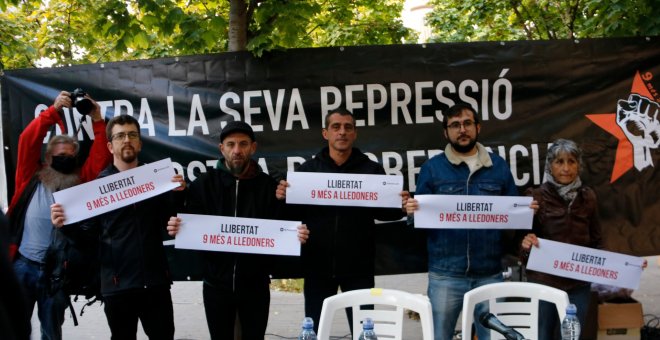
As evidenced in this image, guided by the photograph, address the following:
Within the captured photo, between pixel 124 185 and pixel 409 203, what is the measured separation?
1.90 metres

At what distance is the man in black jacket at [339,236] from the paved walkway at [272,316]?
232 centimetres

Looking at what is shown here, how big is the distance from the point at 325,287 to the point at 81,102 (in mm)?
2314

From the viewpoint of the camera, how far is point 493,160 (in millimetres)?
4684

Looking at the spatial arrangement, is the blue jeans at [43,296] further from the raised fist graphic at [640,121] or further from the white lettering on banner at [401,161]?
the raised fist graphic at [640,121]

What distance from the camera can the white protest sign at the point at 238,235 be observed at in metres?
4.48

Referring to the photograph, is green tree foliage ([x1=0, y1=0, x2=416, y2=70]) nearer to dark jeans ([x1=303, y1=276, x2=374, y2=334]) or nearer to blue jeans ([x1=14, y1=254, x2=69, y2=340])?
dark jeans ([x1=303, y1=276, x2=374, y2=334])

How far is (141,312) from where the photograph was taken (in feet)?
14.8

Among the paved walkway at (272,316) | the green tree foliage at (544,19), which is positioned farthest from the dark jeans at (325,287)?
the green tree foliage at (544,19)

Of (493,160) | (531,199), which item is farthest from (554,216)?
(493,160)

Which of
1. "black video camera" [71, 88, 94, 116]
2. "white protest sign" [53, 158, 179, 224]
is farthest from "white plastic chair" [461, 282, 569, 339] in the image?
"black video camera" [71, 88, 94, 116]

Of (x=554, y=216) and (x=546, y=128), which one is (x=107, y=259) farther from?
(x=546, y=128)

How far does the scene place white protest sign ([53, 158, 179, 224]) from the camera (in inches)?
174

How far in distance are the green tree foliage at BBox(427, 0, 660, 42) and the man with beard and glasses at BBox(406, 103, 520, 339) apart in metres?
2.12

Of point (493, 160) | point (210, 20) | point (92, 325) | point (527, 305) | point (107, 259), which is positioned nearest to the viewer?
point (527, 305)
